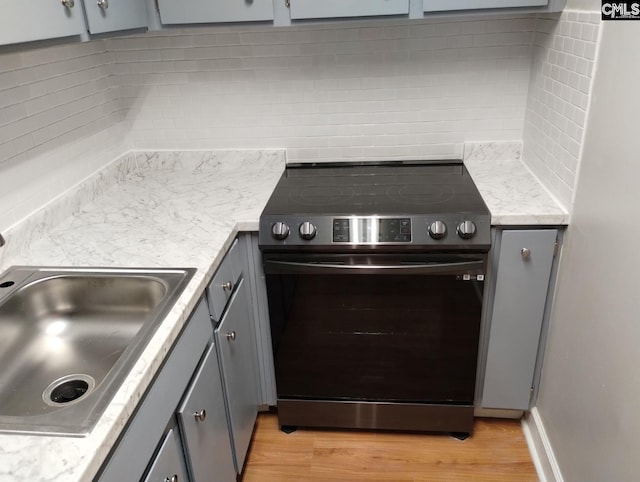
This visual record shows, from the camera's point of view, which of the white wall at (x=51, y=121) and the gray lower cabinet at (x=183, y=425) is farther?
the white wall at (x=51, y=121)

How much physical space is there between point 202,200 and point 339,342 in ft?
2.42

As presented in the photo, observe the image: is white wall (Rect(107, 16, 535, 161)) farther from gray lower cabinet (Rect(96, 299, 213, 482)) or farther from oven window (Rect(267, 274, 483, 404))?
gray lower cabinet (Rect(96, 299, 213, 482))

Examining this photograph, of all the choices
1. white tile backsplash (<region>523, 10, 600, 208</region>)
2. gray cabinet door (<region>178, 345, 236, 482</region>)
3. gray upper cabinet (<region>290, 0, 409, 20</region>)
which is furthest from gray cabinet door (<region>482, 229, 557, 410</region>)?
gray cabinet door (<region>178, 345, 236, 482</region>)

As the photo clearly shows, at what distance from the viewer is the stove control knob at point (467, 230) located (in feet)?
5.16

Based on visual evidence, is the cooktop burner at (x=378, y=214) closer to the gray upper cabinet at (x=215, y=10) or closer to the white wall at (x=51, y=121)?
the gray upper cabinet at (x=215, y=10)

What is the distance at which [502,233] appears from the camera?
165cm

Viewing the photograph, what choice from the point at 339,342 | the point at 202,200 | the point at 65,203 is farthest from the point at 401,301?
the point at 65,203

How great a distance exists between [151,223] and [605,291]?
140 centimetres

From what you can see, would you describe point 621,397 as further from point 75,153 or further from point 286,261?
point 75,153

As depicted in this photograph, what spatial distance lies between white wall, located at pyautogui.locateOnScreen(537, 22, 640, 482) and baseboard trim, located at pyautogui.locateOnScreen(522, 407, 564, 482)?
2.2 inches

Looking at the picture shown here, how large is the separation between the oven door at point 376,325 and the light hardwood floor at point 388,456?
0.66ft

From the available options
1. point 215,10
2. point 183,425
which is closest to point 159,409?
point 183,425

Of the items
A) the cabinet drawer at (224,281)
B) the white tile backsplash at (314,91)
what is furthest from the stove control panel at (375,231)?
the white tile backsplash at (314,91)

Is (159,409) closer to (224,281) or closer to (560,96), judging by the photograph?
(224,281)
